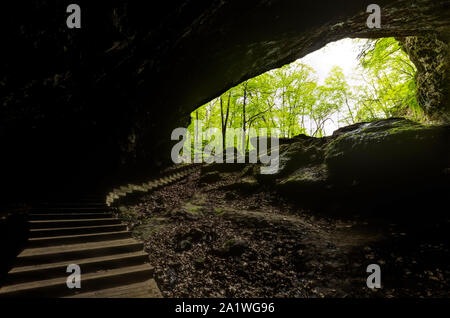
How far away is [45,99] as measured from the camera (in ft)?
20.0

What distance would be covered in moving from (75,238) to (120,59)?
5922mm

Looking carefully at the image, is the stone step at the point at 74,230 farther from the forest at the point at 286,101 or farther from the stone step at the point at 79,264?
the forest at the point at 286,101

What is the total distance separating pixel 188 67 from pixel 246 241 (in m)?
8.29

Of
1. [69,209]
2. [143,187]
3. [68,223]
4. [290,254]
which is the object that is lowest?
[290,254]

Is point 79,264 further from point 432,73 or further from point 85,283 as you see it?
point 432,73

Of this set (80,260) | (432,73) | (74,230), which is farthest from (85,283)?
(432,73)

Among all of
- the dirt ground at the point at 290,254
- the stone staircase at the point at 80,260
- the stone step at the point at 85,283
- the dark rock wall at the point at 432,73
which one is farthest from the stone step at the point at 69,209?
the dark rock wall at the point at 432,73

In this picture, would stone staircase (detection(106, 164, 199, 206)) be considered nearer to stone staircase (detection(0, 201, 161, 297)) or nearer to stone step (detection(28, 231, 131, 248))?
stone staircase (detection(0, 201, 161, 297))

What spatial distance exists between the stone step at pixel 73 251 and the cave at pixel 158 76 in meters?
2.90

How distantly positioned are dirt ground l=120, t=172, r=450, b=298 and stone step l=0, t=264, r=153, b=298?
19.7 inches

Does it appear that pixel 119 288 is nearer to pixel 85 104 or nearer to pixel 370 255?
pixel 370 255

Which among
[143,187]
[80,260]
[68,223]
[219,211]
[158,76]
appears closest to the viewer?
[80,260]

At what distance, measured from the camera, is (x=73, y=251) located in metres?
4.45

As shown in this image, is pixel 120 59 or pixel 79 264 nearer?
pixel 79 264
